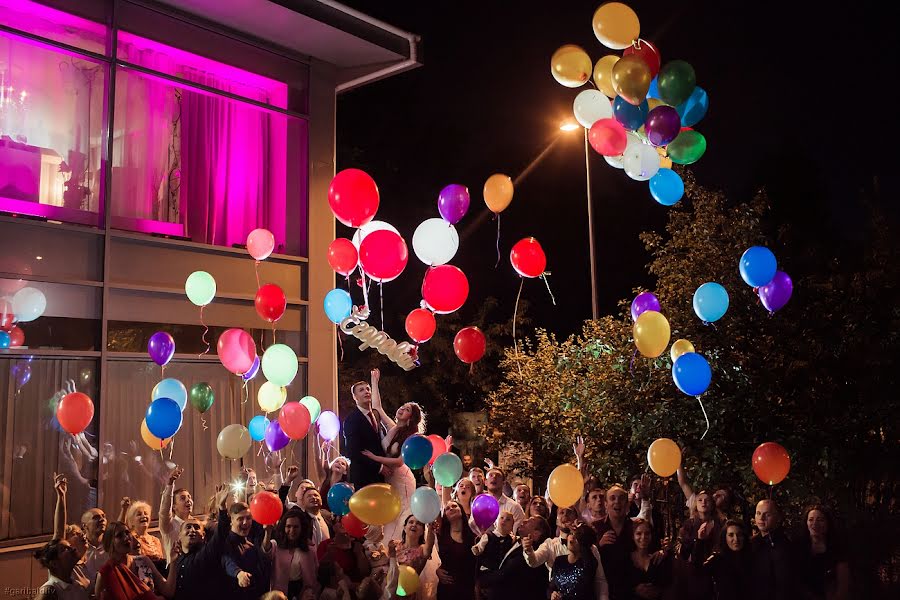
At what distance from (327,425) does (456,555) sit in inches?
133

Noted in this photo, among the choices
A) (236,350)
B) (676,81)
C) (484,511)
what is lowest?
(484,511)

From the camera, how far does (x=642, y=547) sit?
5.97 metres

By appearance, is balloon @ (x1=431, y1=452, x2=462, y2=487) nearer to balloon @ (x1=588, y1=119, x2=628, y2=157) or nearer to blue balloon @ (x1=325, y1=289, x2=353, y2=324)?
blue balloon @ (x1=325, y1=289, x2=353, y2=324)

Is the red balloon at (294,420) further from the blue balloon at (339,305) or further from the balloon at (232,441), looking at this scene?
the blue balloon at (339,305)

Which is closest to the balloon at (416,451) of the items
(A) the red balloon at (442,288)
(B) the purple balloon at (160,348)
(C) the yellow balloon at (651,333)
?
(A) the red balloon at (442,288)

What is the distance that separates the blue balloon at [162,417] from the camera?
23.0ft

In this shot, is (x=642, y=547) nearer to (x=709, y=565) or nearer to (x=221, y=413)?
(x=709, y=565)

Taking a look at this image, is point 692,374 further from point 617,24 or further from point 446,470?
point 617,24

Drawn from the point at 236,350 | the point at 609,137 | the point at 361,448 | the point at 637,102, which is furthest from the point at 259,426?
the point at 637,102

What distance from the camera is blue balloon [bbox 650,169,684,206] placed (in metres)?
7.53

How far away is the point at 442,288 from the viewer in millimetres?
7984

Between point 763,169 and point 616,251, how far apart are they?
213 inches

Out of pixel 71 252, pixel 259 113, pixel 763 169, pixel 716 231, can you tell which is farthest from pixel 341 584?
pixel 763 169

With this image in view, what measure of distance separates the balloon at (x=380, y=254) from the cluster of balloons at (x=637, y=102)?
74.3 inches
